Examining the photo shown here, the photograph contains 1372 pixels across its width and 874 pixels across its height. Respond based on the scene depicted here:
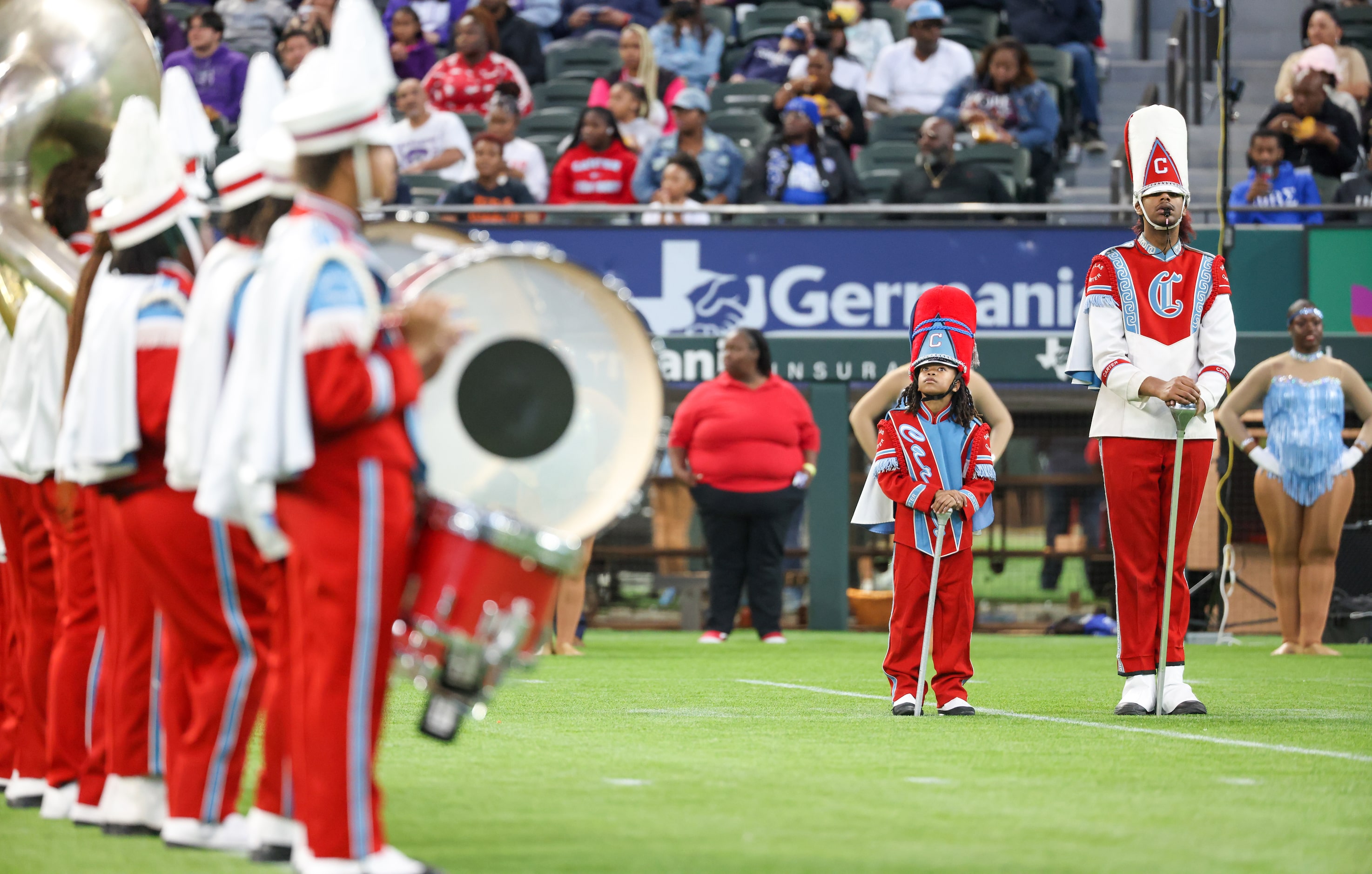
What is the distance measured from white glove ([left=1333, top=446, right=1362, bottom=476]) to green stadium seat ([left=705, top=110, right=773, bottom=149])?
655 centimetres

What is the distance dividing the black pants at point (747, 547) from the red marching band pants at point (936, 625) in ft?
18.7

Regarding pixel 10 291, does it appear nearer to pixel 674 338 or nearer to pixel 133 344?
pixel 133 344

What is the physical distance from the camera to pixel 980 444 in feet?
27.5

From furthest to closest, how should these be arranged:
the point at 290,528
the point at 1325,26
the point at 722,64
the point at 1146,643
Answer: the point at 722,64 → the point at 1325,26 → the point at 1146,643 → the point at 290,528

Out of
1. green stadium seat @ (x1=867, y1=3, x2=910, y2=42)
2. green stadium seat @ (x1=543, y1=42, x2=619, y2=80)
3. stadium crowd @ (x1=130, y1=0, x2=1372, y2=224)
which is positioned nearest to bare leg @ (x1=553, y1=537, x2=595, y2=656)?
stadium crowd @ (x1=130, y1=0, x2=1372, y2=224)

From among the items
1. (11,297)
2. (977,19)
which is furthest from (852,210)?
(11,297)

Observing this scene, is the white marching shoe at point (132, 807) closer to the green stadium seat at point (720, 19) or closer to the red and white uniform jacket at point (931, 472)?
the red and white uniform jacket at point (931, 472)

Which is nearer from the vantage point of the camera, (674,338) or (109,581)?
(109,581)

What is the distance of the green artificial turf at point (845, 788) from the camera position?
4535 millimetres

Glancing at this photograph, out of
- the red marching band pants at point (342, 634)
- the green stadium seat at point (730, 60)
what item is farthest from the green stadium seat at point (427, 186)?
the red marching band pants at point (342, 634)

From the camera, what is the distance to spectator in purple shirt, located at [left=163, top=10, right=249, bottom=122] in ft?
59.4

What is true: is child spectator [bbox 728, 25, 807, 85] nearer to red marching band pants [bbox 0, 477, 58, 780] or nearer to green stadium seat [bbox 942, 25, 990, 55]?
green stadium seat [bbox 942, 25, 990, 55]

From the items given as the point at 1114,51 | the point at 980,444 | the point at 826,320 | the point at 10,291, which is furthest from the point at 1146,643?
the point at 1114,51

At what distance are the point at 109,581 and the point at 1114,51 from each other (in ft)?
60.1
